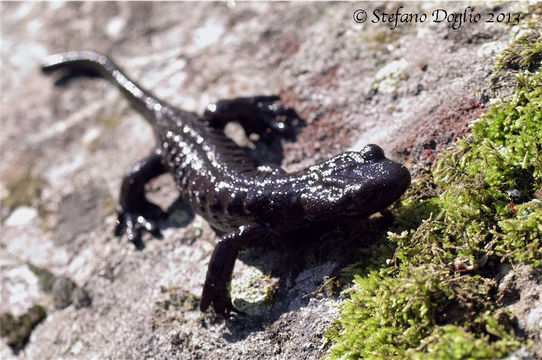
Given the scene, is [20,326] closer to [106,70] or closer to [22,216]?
[22,216]

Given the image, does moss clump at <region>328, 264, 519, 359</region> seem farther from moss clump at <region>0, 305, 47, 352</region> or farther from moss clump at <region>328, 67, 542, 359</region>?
moss clump at <region>0, 305, 47, 352</region>

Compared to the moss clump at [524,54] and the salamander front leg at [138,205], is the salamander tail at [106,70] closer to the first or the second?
the salamander front leg at [138,205]

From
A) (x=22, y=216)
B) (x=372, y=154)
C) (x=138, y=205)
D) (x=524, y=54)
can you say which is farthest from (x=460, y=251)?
(x=22, y=216)

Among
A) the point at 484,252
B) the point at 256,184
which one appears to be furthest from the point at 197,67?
the point at 484,252

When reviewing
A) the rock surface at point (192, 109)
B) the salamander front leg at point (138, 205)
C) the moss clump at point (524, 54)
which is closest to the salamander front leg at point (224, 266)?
the rock surface at point (192, 109)

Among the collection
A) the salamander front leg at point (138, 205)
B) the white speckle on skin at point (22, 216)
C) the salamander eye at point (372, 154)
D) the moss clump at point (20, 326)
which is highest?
the salamander eye at point (372, 154)

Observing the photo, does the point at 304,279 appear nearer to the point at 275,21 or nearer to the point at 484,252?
the point at 484,252
